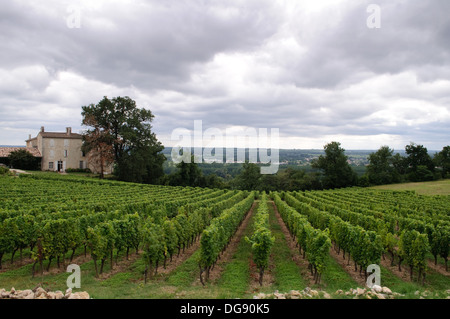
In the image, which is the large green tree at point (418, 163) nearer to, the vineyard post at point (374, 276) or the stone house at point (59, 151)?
the vineyard post at point (374, 276)

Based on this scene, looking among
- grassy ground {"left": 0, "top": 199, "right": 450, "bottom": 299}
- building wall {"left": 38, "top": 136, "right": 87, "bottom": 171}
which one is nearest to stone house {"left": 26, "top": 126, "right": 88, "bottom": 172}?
building wall {"left": 38, "top": 136, "right": 87, "bottom": 171}

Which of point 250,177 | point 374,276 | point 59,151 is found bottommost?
point 374,276

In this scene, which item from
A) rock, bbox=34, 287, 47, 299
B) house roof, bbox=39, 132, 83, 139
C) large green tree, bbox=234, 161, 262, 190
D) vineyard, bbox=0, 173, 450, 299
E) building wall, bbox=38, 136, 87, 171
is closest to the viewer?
rock, bbox=34, 287, 47, 299

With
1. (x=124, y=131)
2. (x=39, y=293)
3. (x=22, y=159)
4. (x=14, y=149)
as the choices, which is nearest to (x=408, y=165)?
(x=124, y=131)

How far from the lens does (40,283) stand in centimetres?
1089

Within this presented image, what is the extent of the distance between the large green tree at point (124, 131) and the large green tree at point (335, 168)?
50.8 m

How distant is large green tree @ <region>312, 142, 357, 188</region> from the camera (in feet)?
260

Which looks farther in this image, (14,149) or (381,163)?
(381,163)

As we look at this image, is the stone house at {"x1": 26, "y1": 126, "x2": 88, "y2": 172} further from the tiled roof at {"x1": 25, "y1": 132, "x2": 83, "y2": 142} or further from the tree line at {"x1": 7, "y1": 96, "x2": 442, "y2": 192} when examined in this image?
the tree line at {"x1": 7, "y1": 96, "x2": 442, "y2": 192}

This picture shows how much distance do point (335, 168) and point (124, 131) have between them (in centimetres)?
5837

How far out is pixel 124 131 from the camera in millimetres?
56812

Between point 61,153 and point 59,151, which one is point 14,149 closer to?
point 59,151

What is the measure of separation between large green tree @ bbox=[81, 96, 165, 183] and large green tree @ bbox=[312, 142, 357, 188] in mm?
50817
